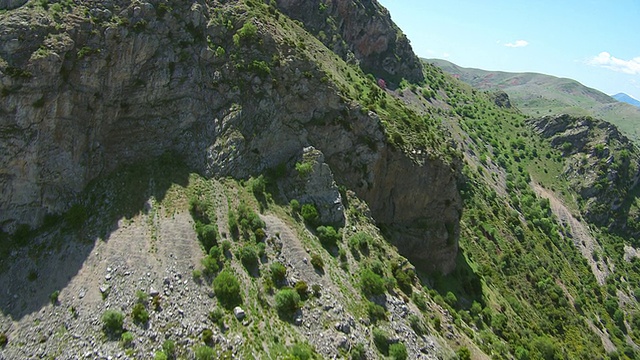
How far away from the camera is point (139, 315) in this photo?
1783 inches

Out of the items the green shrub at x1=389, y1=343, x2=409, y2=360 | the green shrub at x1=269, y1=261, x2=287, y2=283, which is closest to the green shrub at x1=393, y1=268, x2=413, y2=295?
the green shrub at x1=389, y1=343, x2=409, y2=360

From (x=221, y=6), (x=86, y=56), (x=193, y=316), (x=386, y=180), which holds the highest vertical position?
(x=221, y=6)

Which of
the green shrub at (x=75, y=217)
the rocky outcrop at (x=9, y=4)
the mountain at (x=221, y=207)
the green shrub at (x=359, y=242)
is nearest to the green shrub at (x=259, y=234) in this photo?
the mountain at (x=221, y=207)

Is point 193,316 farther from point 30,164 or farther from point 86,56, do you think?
point 86,56

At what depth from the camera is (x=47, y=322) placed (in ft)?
149

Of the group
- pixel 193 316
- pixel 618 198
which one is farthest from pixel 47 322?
pixel 618 198

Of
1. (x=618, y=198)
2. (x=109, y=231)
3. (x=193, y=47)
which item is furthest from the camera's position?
(x=618, y=198)

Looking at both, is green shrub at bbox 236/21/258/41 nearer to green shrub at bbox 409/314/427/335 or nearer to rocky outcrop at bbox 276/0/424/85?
green shrub at bbox 409/314/427/335

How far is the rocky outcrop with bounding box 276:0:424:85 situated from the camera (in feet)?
425

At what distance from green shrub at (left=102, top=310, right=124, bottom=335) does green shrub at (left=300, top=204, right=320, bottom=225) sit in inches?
1080

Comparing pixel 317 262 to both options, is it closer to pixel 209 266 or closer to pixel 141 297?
pixel 209 266

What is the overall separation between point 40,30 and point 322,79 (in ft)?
132

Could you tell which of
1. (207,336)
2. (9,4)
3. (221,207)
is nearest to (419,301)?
(207,336)

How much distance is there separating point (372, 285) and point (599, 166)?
143 m
